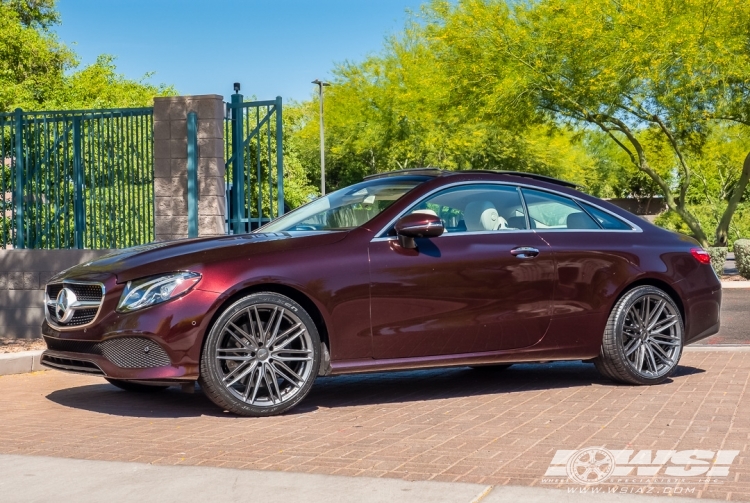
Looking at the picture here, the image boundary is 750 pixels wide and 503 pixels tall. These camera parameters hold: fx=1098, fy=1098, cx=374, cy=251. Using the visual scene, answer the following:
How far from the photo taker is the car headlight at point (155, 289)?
6988mm

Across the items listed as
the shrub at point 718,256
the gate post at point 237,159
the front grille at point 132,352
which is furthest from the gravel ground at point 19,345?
the shrub at point 718,256

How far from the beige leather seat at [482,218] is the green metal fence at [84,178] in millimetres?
6261

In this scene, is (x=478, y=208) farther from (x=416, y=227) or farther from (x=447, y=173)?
(x=416, y=227)

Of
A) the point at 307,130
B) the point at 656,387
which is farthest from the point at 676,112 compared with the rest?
the point at 307,130

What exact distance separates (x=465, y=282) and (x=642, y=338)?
1.73m

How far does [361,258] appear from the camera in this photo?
24.4ft

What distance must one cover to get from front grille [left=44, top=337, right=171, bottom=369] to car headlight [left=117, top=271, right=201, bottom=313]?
0.21 meters

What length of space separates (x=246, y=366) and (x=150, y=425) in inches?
28.1

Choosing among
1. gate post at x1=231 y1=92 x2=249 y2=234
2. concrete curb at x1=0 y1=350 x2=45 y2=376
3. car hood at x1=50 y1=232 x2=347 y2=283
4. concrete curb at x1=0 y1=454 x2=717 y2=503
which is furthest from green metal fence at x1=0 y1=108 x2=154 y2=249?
concrete curb at x1=0 y1=454 x2=717 y2=503

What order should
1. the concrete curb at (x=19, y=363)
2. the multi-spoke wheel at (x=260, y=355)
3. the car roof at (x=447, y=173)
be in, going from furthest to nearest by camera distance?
1. the concrete curb at (x=19, y=363)
2. the car roof at (x=447, y=173)
3. the multi-spoke wheel at (x=260, y=355)

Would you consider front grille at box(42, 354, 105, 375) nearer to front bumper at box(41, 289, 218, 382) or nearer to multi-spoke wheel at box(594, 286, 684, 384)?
front bumper at box(41, 289, 218, 382)

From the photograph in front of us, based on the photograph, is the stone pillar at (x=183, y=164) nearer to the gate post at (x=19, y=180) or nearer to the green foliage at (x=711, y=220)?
the gate post at (x=19, y=180)

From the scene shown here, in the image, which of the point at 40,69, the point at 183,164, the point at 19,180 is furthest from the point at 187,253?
the point at 40,69

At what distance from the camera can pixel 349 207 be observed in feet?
26.6
